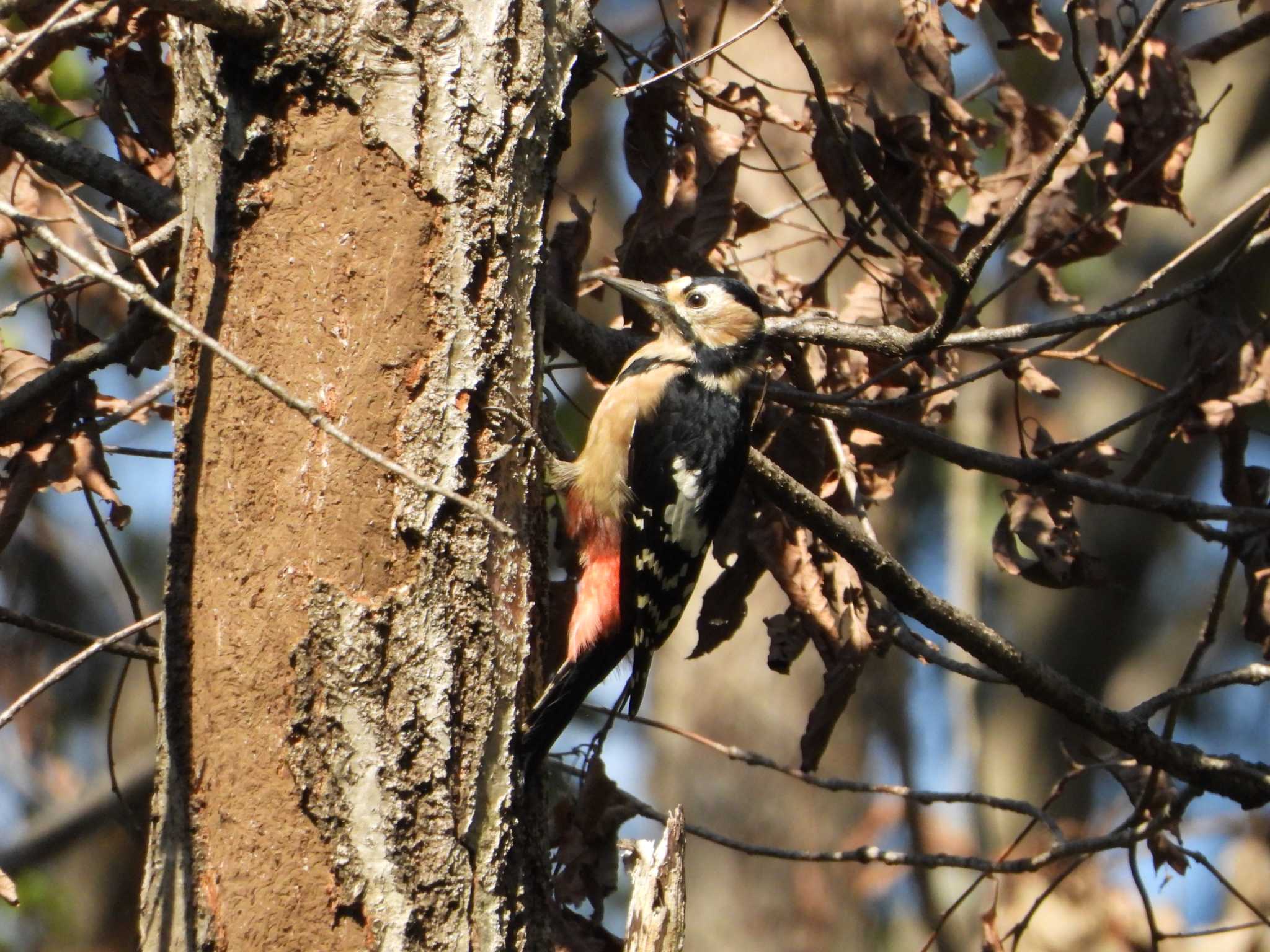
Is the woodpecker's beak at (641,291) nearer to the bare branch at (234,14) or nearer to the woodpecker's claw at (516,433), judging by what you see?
the woodpecker's claw at (516,433)

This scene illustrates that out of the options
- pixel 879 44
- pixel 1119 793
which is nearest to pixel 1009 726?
pixel 1119 793

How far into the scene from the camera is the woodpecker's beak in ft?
13.4

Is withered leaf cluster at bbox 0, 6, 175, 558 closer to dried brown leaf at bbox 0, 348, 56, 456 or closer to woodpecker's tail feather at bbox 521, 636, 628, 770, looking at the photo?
dried brown leaf at bbox 0, 348, 56, 456

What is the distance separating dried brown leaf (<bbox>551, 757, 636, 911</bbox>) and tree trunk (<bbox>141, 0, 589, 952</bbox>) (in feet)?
4.32

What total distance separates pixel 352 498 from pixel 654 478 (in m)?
1.98

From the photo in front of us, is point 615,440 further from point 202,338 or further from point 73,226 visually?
point 202,338

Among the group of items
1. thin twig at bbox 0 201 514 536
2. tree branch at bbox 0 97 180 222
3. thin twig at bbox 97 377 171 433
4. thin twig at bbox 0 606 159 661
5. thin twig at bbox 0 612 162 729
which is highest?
tree branch at bbox 0 97 180 222

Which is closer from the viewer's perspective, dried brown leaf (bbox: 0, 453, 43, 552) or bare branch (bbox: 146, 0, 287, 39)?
bare branch (bbox: 146, 0, 287, 39)

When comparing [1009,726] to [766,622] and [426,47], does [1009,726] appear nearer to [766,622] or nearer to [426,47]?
[766,622]

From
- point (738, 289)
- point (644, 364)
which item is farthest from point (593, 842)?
point (738, 289)

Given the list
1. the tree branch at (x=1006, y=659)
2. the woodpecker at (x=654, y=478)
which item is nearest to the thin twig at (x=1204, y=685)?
the tree branch at (x=1006, y=659)

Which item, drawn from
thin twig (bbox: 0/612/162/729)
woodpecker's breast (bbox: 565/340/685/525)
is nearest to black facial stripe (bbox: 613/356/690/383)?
woodpecker's breast (bbox: 565/340/685/525)

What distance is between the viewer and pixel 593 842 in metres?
3.90

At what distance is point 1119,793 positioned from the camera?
10.6 meters
